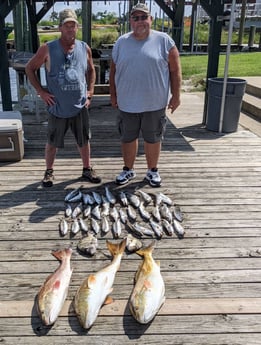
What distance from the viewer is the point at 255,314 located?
225 cm

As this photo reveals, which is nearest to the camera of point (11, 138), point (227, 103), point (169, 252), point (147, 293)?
point (147, 293)

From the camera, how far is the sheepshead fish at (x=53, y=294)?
2.14 meters

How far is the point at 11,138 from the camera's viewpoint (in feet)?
14.4

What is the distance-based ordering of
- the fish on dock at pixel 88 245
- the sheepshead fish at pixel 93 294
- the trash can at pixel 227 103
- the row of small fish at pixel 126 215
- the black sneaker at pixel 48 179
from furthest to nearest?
the trash can at pixel 227 103 < the black sneaker at pixel 48 179 < the row of small fish at pixel 126 215 < the fish on dock at pixel 88 245 < the sheepshead fish at pixel 93 294

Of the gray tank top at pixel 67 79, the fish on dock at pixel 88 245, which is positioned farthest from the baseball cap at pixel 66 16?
the fish on dock at pixel 88 245

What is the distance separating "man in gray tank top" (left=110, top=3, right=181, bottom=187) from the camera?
3.36 m

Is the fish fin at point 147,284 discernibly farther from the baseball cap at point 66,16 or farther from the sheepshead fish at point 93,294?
the baseball cap at point 66,16

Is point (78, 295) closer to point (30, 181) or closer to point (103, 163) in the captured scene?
point (30, 181)

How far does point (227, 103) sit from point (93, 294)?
13.9ft

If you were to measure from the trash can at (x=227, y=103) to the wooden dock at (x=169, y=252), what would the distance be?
759 mm

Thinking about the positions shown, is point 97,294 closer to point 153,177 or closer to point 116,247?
point 116,247

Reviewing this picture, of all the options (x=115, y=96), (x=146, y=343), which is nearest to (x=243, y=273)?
(x=146, y=343)

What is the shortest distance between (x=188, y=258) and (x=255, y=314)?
66 cm

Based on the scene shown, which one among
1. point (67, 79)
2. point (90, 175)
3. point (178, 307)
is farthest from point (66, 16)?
point (178, 307)
